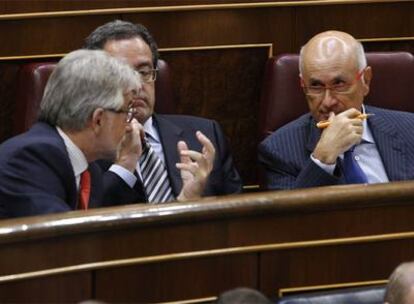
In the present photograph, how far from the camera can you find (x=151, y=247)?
117cm

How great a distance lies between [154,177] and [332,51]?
0.28m

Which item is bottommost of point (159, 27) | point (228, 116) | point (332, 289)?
point (332, 289)

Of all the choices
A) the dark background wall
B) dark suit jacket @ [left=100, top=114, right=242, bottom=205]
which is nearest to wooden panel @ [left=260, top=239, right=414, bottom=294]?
dark suit jacket @ [left=100, top=114, right=242, bottom=205]

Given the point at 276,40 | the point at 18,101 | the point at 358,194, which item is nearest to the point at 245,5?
the point at 276,40

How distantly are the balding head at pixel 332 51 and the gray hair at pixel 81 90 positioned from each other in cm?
34

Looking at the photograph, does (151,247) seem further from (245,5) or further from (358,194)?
(245,5)

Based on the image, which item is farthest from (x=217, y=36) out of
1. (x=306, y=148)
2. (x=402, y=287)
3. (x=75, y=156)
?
(x=402, y=287)

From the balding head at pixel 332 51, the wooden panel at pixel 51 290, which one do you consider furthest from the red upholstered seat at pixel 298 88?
the wooden panel at pixel 51 290

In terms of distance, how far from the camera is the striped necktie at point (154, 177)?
1.50 meters

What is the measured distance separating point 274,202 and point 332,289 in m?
0.11

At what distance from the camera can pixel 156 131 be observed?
5.14 feet

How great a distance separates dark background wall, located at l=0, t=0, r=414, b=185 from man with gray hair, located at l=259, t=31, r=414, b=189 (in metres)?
0.21

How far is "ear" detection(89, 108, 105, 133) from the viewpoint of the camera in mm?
1304

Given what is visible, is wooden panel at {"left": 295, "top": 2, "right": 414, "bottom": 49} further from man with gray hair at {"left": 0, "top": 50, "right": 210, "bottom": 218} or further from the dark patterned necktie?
man with gray hair at {"left": 0, "top": 50, "right": 210, "bottom": 218}
